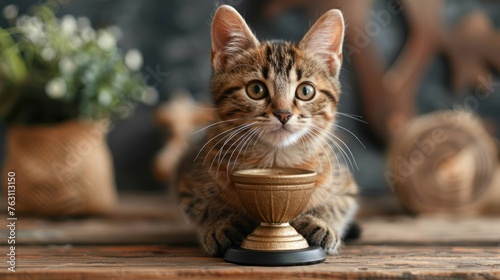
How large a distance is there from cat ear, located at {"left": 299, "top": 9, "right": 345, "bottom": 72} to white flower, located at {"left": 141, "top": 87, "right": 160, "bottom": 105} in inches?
33.2

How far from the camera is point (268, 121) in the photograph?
104 cm

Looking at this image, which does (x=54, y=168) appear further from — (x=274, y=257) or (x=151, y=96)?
(x=274, y=257)

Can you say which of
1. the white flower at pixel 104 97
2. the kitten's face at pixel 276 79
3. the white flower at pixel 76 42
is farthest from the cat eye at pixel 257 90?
the white flower at pixel 76 42

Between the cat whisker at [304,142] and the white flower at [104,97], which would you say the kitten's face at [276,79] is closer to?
the cat whisker at [304,142]

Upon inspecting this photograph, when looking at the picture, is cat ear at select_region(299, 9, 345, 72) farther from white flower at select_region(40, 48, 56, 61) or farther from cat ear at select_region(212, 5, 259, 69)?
white flower at select_region(40, 48, 56, 61)

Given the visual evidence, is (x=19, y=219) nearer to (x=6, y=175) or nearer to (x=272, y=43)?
(x=6, y=175)

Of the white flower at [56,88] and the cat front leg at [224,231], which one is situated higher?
the white flower at [56,88]

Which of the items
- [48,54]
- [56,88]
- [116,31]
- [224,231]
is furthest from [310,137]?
[116,31]

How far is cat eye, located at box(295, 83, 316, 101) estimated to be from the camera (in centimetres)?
108

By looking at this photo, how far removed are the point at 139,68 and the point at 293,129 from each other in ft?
3.39

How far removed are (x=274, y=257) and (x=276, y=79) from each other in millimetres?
317

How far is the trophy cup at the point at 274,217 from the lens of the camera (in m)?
1.00

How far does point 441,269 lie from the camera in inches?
40.6

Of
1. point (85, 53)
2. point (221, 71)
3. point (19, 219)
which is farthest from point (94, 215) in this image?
point (221, 71)
